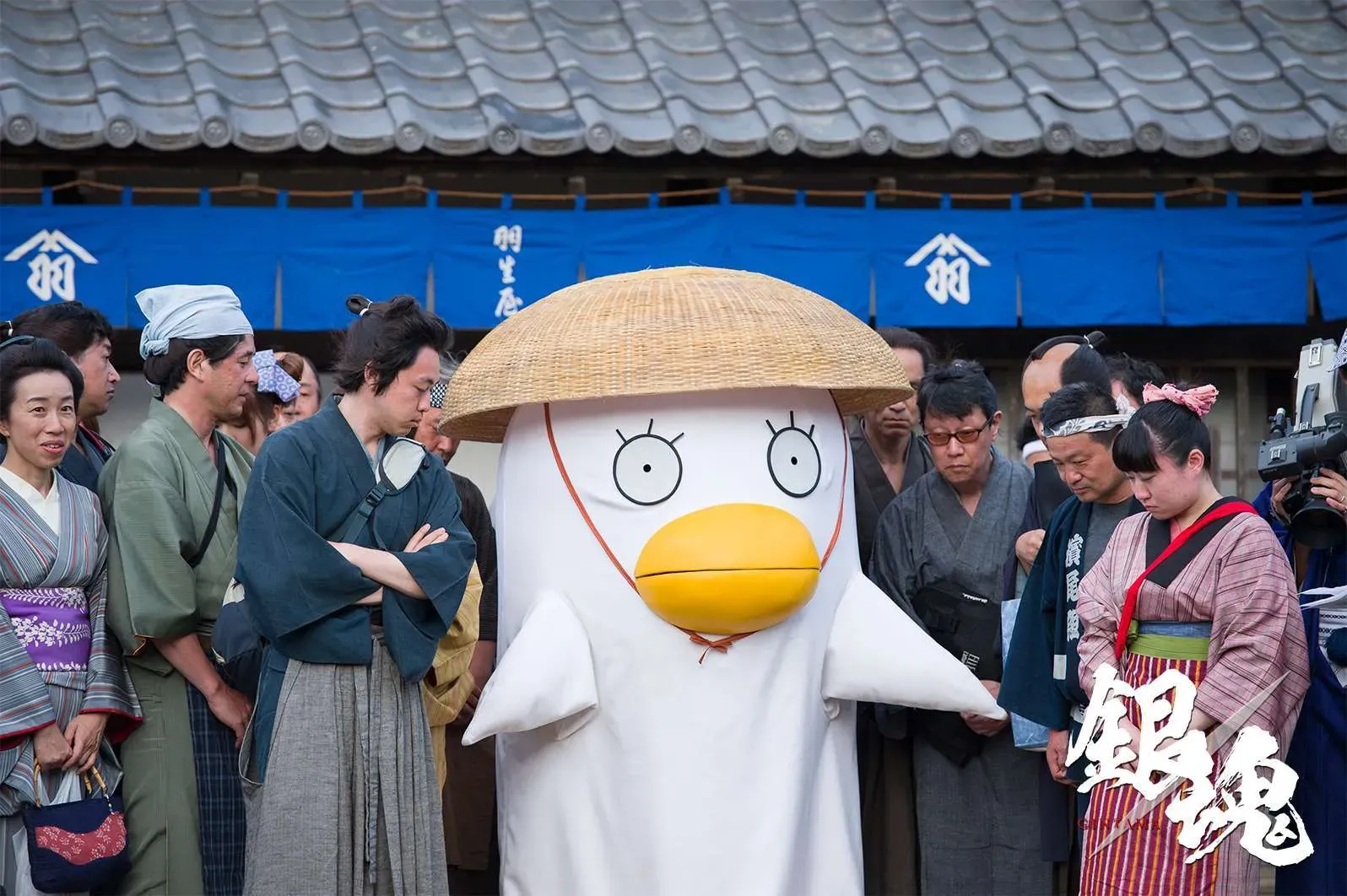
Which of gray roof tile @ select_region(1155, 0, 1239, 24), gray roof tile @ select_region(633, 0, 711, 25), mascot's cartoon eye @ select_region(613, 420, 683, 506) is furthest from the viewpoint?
gray roof tile @ select_region(1155, 0, 1239, 24)

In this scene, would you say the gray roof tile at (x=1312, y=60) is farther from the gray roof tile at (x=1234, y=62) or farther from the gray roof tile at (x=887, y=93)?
the gray roof tile at (x=887, y=93)

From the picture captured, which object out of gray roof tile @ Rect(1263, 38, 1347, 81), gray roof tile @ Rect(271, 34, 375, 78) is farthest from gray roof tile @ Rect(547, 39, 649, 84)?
gray roof tile @ Rect(1263, 38, 1347, 81)

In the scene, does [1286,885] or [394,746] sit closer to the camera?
[394,746]

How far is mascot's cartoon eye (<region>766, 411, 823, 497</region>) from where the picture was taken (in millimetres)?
4848

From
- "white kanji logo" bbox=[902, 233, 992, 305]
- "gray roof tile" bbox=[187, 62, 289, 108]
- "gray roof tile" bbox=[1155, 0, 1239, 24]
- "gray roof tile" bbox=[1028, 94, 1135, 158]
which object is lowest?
"white kanji logo" bbox=[902, 233, 992, 305]

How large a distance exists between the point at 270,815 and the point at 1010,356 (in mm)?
5308

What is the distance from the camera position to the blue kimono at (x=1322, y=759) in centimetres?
508

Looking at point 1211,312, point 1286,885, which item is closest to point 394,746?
point 1286,885

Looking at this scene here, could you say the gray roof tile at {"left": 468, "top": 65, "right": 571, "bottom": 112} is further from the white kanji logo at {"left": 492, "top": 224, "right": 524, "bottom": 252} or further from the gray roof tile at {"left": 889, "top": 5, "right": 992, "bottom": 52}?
the gray roof tile at {"left": 889, "top": 5, "right": 992, "bottom": 52}

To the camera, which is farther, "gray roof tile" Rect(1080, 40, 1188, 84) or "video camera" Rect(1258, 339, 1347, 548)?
"gray roof tile" Rect(1080, 40, 1188, 84)

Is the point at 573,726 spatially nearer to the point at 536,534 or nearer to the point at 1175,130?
the point at 536,534

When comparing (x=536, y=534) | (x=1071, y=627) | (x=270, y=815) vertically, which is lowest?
(x=270, y=815)

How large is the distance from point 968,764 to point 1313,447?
1.68m

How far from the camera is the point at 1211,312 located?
814cm
